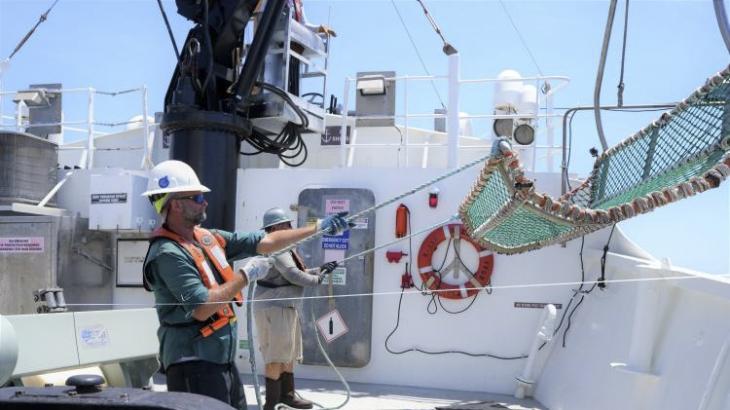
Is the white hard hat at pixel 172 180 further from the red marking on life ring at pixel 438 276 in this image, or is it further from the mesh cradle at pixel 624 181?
the red marking on life ring at pixel 438 276

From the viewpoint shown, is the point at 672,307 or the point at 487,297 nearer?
the point at 672,307

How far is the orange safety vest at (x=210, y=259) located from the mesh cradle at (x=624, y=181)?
4.10 ft

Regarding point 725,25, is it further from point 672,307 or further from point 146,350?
point 146,350

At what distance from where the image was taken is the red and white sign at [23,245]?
6.55 meters

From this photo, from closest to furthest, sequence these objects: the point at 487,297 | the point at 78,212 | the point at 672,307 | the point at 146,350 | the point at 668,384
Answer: the point at 668,384
the point at 672,307
the point at 146,350
the point at 487,297
the point at 78,212

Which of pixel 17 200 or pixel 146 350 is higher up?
pixel 17 200

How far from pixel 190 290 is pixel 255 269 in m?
0.37

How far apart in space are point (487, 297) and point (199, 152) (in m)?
2.83

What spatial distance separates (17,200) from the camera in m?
6.81

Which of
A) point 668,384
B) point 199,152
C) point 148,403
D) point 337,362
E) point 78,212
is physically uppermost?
point 199,152

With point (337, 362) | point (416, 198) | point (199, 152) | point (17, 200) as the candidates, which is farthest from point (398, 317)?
point (17, 200)

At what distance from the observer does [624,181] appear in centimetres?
337

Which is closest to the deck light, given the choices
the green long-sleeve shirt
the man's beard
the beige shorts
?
the beige shorts

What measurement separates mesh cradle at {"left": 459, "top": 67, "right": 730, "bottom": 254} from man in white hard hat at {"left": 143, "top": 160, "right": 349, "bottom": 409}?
1.17 m
